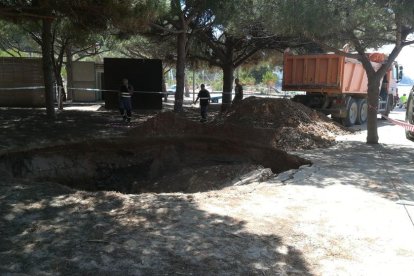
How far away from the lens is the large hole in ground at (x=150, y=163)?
9969 mm

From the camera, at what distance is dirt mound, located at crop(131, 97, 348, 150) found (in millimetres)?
11945

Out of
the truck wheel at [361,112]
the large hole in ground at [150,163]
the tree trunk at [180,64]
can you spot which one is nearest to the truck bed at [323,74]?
the truck wheel at [361,112]

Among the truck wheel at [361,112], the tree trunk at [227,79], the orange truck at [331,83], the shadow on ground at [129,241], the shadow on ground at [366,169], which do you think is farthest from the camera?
the tree trunk at [227,79]

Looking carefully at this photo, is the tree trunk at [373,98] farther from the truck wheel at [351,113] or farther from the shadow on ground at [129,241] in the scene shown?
the shadow on ground at [129,241]

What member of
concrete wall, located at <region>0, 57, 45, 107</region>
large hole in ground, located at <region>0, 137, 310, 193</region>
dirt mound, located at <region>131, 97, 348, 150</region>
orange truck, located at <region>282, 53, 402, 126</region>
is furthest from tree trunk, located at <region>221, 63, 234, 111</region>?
large hole in ground, located at <region>0, 137, 310, 193</region>

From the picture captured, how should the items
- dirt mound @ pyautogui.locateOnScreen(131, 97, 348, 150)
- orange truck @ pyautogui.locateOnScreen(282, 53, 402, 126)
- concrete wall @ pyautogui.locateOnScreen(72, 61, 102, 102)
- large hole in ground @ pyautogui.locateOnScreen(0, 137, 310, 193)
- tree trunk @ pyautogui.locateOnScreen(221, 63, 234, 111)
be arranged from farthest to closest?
concrete wall @ pyautogui.locateOnScreen(72, 61, 102, 102) → tree trunk @ pyautogui.locateOnScreen(221, 63, 234, 111) → orange truck @ pyautogui.locateOnScreen(282, 53, 402, 126) → dirt mound @ pyautogui.locateOnScreen(131, 97, 348, 150) → large hole in ground @ pyautogui.locateOnScreen(0, 137, 310, 193)

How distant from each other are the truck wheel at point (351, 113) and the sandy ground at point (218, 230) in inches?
390

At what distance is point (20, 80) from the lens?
1992cm

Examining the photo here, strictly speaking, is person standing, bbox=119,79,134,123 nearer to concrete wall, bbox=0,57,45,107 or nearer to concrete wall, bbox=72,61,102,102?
concrete wall, bbox=0,57,45,107

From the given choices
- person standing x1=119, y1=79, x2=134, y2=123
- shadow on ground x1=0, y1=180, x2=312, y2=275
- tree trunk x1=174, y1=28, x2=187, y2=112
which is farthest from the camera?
tree trunk x1=174, y1=28, x2=187, y2=112

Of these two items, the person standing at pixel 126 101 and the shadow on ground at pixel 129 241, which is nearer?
the shadow on ground at pixel 129 241

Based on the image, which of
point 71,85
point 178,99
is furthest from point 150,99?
point 71,85

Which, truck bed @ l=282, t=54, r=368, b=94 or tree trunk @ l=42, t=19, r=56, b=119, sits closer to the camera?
tree trunk @ l=42, t=19, r=56, b=119

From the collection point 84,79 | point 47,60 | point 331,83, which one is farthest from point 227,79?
point 84,79
